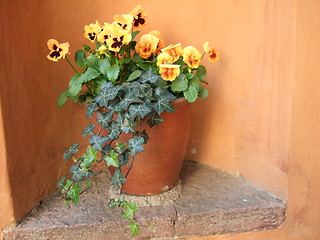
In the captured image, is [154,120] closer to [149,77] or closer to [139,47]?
[149,77]

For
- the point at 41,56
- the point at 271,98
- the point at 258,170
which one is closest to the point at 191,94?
the point at 271,98

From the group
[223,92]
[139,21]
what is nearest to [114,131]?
[139,21]

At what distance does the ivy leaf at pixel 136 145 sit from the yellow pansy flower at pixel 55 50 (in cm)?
47

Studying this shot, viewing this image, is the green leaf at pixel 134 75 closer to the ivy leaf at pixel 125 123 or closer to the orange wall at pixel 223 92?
the ivy leaf at pixel 125 123

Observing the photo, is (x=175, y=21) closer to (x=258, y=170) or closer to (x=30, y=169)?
(x=258, y=170)

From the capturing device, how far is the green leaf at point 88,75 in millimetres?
1759

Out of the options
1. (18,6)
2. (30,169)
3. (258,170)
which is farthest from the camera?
(258,170)

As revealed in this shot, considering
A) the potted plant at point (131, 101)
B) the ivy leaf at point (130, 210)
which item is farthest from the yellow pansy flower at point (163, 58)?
the ivy leaf at point (130, 210)

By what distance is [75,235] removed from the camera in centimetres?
176

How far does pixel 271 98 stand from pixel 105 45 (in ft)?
2.47

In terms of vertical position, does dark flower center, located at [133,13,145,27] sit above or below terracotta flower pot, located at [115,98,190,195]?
above

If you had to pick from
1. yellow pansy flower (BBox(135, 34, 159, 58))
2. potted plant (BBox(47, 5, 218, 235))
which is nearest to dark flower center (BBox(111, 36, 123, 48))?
potted plant (BBox(47, 5, 218, 235))

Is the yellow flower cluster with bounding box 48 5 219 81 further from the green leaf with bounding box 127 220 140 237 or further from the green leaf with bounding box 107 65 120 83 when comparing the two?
the green leaf with bounding box 127 220 140 237

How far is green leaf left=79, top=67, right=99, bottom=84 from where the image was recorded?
1759 mm
